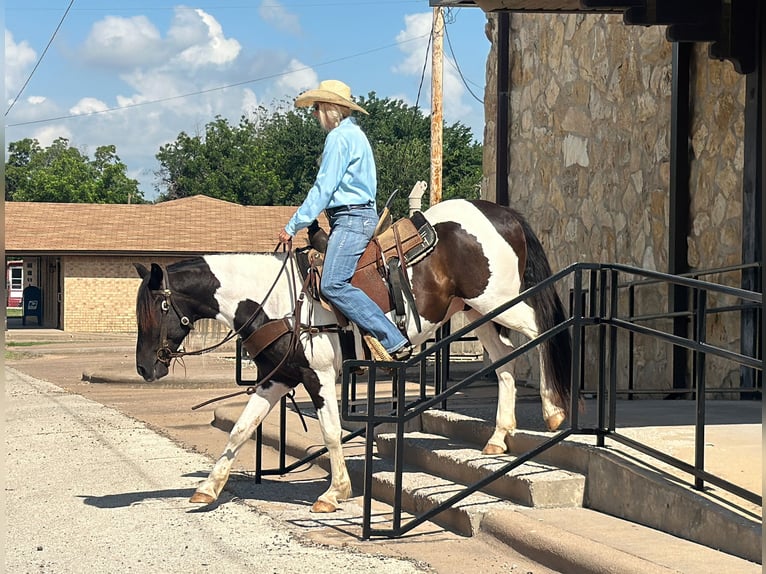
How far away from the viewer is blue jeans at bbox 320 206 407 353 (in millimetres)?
7414

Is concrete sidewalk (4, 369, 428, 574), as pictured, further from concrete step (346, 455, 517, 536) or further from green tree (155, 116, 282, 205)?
green tree (155, 116, 282, 205)

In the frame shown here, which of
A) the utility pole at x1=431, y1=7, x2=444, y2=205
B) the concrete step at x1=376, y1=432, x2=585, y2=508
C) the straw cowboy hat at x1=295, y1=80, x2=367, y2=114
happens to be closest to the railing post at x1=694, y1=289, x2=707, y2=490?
the concrete step at x1=376, y1=432, x2=585, y2=508

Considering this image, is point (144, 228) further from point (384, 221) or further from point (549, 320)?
point (549, 320)

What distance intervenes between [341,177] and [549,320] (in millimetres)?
1972

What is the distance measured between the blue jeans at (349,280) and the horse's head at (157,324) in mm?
1178

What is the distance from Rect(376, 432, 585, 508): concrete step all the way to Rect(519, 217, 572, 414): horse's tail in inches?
26.0

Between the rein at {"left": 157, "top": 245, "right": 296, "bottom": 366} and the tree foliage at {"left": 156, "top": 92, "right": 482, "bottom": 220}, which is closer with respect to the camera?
the rein at {"left": 157, "top": 245, "right": 296, "bottom": 366}

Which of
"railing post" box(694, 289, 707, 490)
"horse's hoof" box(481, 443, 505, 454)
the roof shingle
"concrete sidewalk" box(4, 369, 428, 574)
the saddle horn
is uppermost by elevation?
the roof shingle

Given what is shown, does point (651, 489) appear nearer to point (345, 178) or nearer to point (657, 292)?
point (345, 178)

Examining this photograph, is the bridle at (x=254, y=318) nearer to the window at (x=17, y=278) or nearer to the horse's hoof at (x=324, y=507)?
the horse's hoof at (x=324, y=507)

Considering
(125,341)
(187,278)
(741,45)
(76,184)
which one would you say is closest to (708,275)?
(741,45)

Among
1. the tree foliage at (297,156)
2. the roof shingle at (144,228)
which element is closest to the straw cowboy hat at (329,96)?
the roof shingle at (144,228)

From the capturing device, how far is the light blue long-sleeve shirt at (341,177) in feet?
24.1

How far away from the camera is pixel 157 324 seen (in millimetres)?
7742
